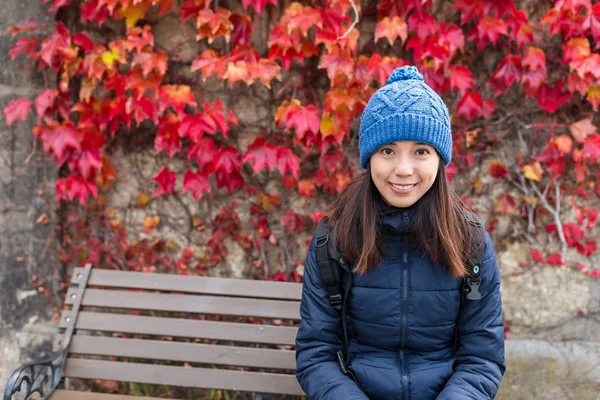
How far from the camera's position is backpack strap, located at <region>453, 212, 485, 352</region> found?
177 cm

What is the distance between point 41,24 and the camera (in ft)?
8.96

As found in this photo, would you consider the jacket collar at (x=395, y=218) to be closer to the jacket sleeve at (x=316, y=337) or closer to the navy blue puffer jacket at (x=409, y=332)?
the navy blue puffer jacket at (x=409, y=332)

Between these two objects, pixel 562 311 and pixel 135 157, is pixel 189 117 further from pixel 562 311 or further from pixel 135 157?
pixel 562 311

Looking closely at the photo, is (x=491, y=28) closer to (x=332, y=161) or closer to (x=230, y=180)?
(x=332, y=161)

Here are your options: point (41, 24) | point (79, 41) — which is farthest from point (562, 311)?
point (41, 24)

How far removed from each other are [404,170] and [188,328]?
135 cm

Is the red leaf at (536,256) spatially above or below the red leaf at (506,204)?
below

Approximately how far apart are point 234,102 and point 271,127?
24 centimetres

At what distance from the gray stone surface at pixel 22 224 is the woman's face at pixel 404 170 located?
1946 mm

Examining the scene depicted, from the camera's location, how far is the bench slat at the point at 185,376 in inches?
92.6

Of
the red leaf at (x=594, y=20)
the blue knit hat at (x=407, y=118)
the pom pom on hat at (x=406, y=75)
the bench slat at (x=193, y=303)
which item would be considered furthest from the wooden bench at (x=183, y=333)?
the red leaf at (x=594, y=20)

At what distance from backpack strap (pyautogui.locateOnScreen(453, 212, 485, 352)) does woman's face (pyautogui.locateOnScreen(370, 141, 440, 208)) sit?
0.85 feet

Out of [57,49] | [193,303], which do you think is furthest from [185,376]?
[57,49]

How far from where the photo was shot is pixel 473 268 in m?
1.77
